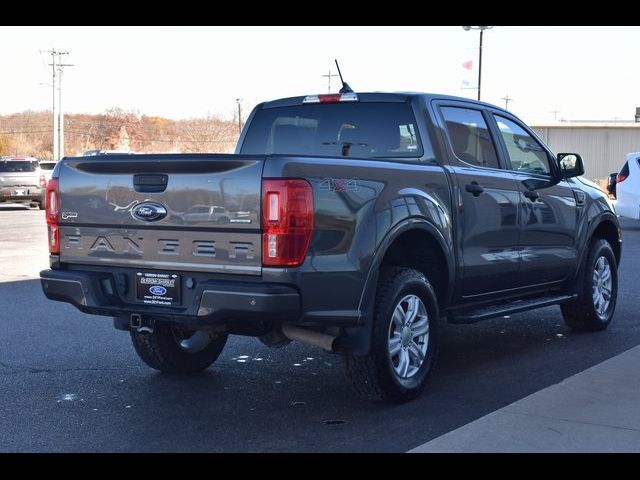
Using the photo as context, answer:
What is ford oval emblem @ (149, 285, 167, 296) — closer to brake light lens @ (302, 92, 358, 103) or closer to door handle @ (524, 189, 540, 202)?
brake light lens @ (302, 92, 358, 103)

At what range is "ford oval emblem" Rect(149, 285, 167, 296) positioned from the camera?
17.9ft

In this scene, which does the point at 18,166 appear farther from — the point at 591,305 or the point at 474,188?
the point at 474,188

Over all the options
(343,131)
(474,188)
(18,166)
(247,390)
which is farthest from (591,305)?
(18,166)

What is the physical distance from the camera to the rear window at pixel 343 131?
6.56 metres

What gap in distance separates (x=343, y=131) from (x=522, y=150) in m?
1.67

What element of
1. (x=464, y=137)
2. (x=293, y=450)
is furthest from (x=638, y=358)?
(x=293, y=450)

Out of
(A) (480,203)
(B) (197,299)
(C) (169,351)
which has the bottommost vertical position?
(C) (169,351)

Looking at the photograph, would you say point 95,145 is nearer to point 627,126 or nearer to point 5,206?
point 627,126

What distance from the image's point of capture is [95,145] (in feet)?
422

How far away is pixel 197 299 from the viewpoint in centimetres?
527

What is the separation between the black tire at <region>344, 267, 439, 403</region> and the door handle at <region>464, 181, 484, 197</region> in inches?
33.8

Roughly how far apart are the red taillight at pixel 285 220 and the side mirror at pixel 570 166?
3.39 meters
